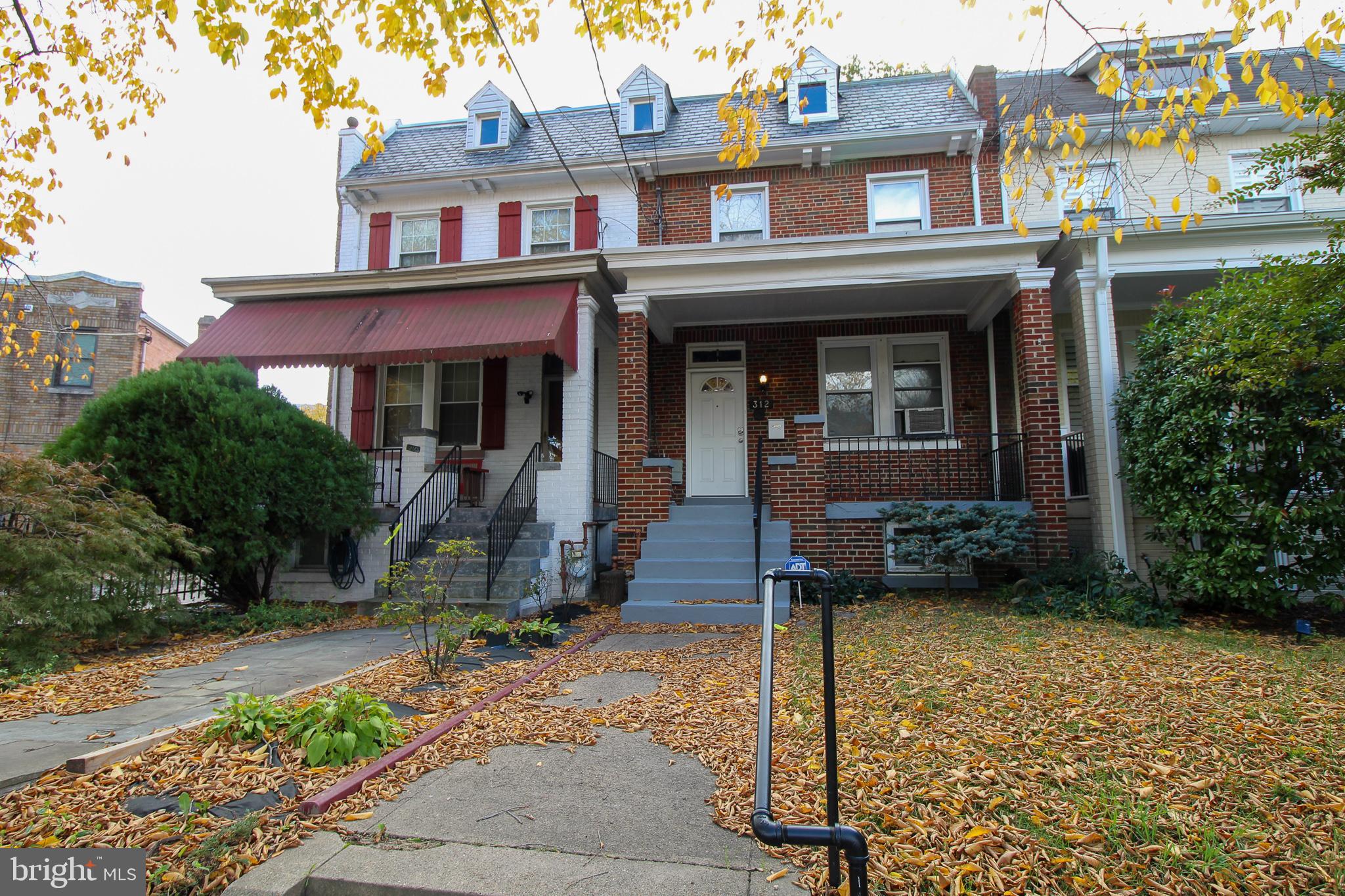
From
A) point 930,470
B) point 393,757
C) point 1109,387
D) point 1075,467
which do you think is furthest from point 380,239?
point 1075,467

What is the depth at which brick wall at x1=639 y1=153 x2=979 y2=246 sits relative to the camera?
10.9 meters

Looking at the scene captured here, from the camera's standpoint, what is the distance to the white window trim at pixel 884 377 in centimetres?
1059

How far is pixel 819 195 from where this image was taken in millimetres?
11219

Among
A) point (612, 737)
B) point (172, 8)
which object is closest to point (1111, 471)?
point (612, 737)

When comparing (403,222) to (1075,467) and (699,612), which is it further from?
(1075,467)

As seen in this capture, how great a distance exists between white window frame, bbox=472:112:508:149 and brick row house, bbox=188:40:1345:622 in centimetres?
6

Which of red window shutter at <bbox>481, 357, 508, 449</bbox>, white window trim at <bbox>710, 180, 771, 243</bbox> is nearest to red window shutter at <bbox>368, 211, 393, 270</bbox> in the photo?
red window shutter at <bbox>481, 357, 508, 449</bbox>

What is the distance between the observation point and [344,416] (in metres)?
11.8

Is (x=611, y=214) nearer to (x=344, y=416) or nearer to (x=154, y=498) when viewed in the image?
(x=344, y=416)

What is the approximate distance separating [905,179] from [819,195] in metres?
1.38

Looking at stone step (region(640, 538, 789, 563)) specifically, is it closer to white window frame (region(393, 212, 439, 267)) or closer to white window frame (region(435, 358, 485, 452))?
white window frame (region(435, 358, 485, 452))

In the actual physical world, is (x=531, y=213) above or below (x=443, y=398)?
above

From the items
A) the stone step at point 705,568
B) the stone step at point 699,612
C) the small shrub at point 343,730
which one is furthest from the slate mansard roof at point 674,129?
the small shrub at point 343,730

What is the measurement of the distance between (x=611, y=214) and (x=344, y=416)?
18.6 ft
